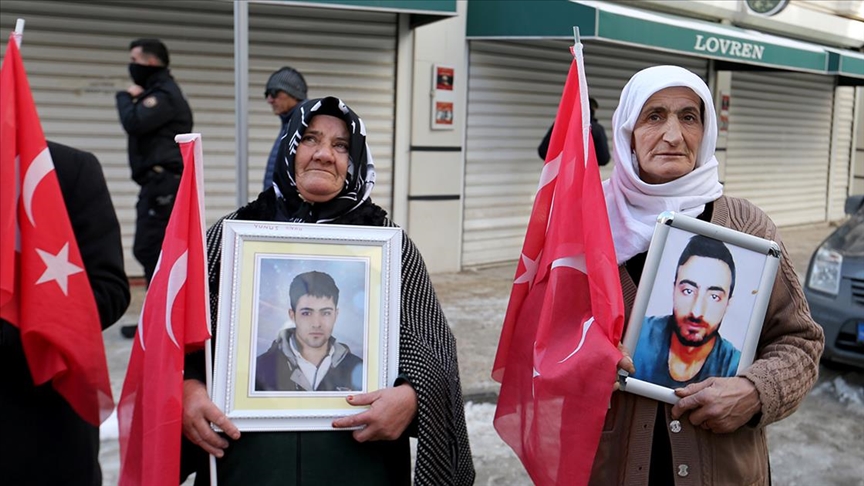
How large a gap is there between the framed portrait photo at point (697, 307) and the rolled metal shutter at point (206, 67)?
278 inches

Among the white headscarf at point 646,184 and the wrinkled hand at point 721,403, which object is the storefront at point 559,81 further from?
the wrinkled hand at point 721,403

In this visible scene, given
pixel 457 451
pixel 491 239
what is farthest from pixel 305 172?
pixel 491 239

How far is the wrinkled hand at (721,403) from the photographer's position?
2.18 meters

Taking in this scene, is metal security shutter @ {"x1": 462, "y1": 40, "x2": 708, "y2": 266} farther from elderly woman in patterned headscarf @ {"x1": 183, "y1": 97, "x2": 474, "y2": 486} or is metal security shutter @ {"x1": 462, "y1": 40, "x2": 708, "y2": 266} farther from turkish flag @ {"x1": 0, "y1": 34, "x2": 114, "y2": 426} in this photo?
turkish flag @ {"x1": 0, "y1": 34, "x2": 114, "y2": 426}

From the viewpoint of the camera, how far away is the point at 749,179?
609 inches

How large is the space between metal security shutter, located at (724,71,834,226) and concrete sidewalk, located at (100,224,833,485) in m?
3.42

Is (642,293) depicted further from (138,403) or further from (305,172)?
(138,403)

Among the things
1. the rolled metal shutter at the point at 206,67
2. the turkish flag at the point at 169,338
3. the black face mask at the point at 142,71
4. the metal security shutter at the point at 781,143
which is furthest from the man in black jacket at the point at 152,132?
the metal security shutter at the point at 781,143

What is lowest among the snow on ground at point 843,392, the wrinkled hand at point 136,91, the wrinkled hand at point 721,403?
the snow on ground at point 843,392

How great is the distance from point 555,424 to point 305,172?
97 centimetres

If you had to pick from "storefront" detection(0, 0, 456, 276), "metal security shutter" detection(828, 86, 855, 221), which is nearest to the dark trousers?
"storefront" detection(0, 0, 456, 276)

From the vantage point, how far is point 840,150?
18219 mm

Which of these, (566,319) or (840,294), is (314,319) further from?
(840,294)

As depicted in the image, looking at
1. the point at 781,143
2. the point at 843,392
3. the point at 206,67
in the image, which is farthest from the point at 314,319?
the point at 781,143
